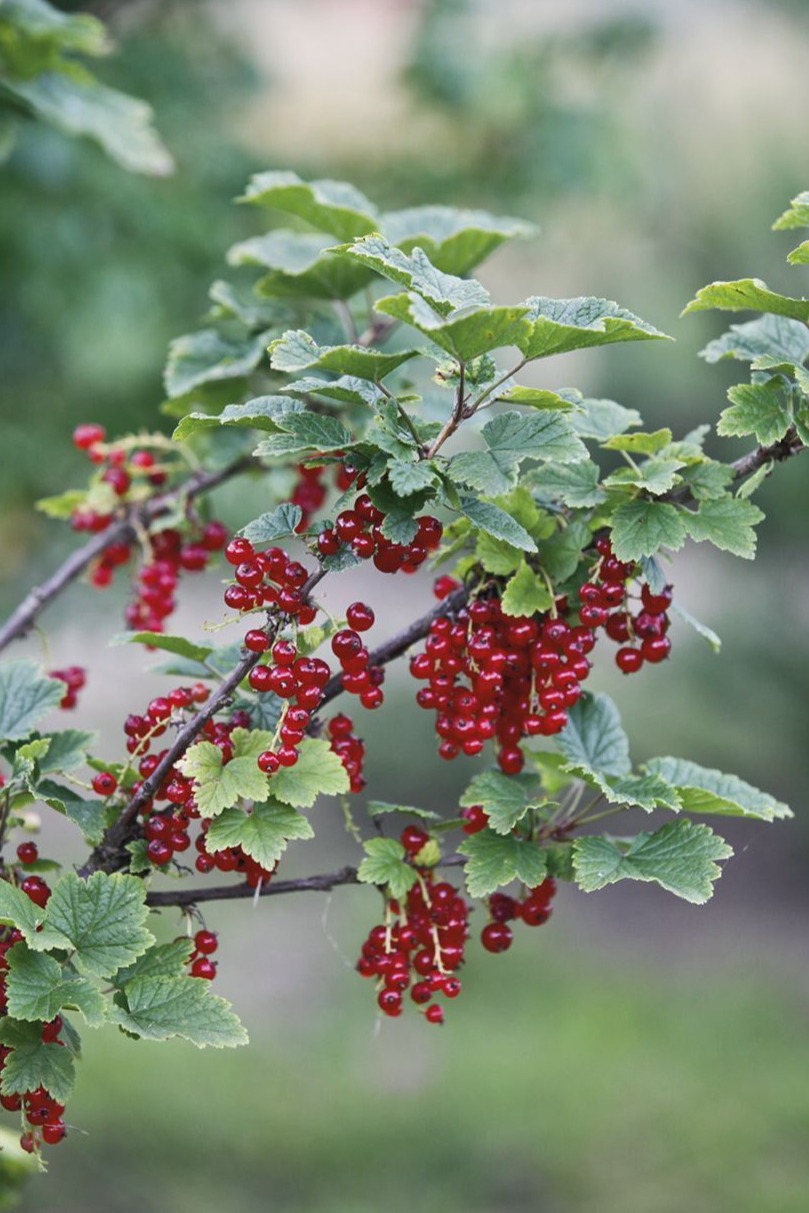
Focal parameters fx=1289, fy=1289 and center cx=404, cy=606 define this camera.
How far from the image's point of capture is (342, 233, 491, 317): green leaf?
95cm

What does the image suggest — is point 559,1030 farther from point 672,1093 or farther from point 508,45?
point 508,45

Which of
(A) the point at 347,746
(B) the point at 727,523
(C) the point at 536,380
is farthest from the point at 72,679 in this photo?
(C) the point at 536,380

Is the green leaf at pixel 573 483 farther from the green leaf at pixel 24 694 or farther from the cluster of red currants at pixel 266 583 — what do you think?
the green leaf at pixel 24 694

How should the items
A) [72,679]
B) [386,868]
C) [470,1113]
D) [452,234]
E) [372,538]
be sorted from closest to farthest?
1. [372,538]
2. [386,868]
3. [72,679]
4. [452,234]
5. [470,1113]

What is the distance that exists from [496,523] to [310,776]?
10.5 inches

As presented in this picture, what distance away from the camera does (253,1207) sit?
13.6 feet

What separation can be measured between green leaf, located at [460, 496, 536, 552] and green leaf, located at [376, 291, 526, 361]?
0.12m

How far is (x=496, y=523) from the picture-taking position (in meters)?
1.05

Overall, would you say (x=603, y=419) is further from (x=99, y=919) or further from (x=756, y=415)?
(x=99, y=919)

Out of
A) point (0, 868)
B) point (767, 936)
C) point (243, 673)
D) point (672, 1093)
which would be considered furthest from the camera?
point (767, 936)

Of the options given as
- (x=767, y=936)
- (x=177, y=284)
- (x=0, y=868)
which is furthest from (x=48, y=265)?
(x=767, y=936)

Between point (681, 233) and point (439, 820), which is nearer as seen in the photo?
point (439, 820)

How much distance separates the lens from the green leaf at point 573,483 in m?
1.18

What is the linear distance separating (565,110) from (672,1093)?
11.5 ft
